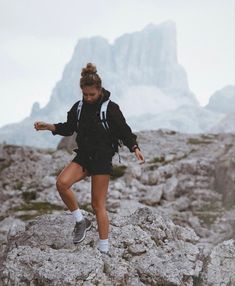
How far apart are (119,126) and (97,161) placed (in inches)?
30.1

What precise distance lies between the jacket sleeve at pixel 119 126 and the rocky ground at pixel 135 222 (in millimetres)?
2209

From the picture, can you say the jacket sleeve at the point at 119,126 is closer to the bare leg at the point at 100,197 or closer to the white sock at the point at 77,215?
the bare leg at the point at 100,197

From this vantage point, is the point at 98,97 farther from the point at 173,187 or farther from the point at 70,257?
the point at 173,187

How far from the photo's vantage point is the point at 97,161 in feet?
28.3

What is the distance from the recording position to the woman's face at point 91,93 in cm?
838

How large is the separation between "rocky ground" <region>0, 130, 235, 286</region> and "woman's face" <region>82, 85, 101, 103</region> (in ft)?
9.45

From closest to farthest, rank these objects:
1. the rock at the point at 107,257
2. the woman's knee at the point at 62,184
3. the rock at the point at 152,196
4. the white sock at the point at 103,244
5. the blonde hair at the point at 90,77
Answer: the blonde hair at the point at 90,77 → the rock at the point at 107,257 → the woman's knee at the point at 62,184 → the white sock at the point at 103,244 → the rock at the point at 152,196

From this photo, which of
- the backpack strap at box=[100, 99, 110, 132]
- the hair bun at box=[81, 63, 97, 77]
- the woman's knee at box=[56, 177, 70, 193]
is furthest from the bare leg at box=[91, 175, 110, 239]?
the hair bun at box=[81, 63, 97, 77]

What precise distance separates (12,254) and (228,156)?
2149 cm

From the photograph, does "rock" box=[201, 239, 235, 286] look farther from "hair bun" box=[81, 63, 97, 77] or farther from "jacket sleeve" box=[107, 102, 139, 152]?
"hair bun" box=[81, 63, 97, 77]

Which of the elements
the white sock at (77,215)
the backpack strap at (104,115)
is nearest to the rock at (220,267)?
the white sock at (77,215)

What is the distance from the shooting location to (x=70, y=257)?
868 centimetres

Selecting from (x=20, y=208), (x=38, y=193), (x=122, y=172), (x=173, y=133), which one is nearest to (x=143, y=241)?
(x=20, y=208)

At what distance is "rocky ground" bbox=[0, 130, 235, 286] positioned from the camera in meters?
8.70
